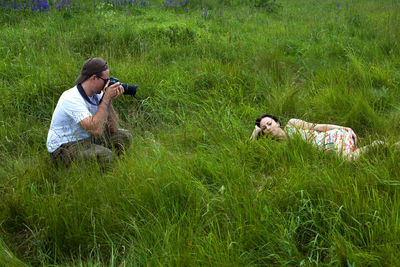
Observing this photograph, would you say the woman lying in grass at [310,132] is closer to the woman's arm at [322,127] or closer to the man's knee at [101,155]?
the woman's arm at [322,127]

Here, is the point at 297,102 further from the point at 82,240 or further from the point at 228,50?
the point at 82,240

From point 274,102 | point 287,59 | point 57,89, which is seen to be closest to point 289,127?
point 274,102

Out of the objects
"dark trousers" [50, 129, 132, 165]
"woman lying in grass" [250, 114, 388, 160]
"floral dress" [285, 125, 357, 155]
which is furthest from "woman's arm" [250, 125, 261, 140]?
"dark trousers" [50, 129, 132, 165]

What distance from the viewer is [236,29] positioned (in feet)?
22.1

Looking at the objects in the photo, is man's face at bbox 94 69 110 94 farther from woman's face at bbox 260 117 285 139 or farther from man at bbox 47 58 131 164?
woman's face at bbox 260 117 285 139

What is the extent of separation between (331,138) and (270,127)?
620mm

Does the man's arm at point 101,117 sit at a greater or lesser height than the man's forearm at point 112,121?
greater

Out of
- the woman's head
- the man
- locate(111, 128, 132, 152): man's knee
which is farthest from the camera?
locate(111, 128, 132, 152): man's knee

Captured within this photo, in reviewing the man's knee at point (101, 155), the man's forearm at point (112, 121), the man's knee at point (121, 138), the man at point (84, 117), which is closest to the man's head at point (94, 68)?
the man at point (84, 117)

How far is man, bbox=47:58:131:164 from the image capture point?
3.27 metres

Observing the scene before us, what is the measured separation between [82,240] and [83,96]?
1.70 m

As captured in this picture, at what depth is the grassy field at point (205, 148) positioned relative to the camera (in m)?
2.03

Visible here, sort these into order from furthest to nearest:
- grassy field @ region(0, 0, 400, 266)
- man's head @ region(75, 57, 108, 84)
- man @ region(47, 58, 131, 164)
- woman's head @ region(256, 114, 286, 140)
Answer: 1. man's head @ region(75, 57, 108, 84)
2. woman's head @ region(256, 114, 286, 140)
3. man @ region(47, 58, 131, 164)
4. grassy field @ region(0, 0, 400, 266)

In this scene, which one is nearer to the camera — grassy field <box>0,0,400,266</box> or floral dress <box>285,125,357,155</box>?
grassy field <box>0,0,400,266</box>
